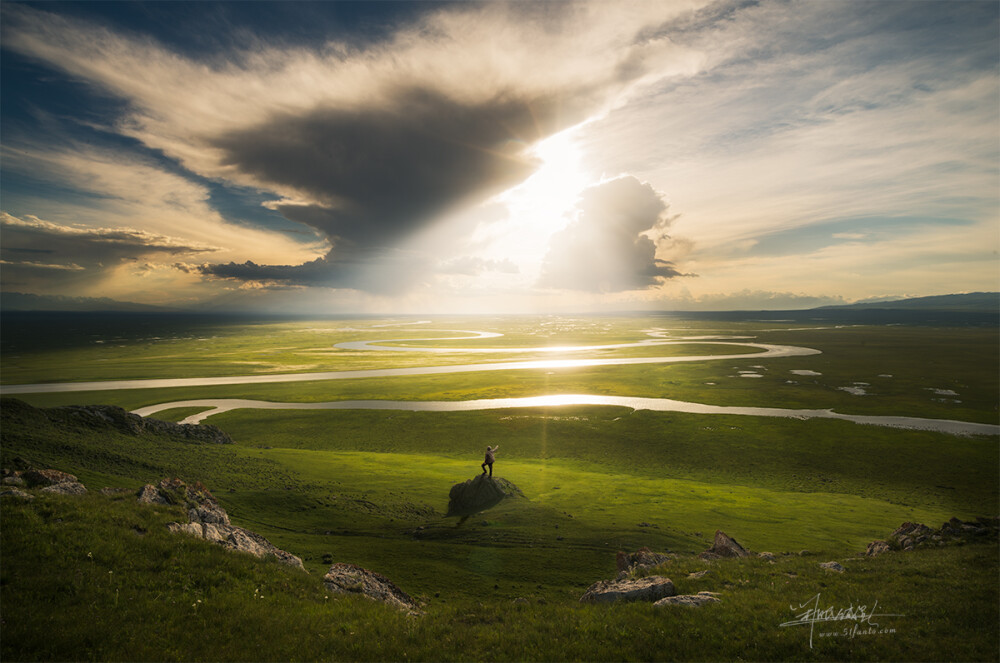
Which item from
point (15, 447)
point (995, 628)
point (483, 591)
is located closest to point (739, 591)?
point (995, 628)

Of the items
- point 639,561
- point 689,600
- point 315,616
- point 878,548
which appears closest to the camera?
point 315,616

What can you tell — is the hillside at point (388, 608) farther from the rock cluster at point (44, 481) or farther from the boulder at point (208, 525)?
the rock cluster at point (44, 481)

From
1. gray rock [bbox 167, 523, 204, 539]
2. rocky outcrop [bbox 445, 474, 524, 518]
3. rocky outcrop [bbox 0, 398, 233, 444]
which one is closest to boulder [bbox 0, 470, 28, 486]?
gray rock [bbox 167, 523, 204, 539]

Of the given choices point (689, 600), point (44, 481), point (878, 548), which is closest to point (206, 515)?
point (44, 481)

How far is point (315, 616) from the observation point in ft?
45.1

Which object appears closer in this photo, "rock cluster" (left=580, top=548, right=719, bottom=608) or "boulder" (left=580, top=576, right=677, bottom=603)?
"rock cluster" (left=580, top=548, right=719, bottom=608)

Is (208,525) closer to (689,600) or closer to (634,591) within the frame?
(634,591)

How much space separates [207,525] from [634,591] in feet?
61.0

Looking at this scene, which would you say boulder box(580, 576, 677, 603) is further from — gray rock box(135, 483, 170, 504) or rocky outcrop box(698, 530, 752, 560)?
gray rock box(135, 483, 170, 504)

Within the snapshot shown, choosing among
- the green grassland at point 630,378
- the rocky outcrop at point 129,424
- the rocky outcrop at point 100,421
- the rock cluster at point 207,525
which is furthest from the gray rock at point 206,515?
the green grassland at point 630,378

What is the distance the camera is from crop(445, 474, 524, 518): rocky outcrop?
31230 millimetres

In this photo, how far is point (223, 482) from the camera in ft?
108

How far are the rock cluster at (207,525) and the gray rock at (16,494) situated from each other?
366 cm

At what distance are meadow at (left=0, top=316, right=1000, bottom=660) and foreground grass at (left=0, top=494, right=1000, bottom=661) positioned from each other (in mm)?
84
